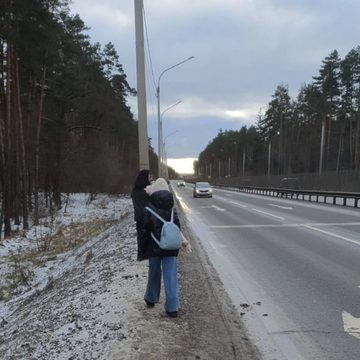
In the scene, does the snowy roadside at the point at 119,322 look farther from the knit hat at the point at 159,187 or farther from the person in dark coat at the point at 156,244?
the knit hat at the point at 159,187

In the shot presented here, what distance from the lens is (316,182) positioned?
4822 centimetres

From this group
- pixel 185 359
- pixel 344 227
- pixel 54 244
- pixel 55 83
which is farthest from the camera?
pixel 55 83

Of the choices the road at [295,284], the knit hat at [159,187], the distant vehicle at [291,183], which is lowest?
the road at [295,284]

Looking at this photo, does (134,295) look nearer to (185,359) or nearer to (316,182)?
(185,359)

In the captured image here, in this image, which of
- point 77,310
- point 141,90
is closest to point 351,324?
point 77,310

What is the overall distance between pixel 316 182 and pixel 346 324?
43108 millimetres

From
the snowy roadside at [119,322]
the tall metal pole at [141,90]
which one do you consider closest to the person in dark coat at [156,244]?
the snowy roadside at [119,322]

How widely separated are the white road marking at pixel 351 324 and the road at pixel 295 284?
0.01 metres

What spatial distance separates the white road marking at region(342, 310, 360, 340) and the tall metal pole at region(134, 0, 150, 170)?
6.86 m

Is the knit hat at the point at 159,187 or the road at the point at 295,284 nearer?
the road at the point at 295,284

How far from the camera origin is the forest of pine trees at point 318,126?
7750 centimetres

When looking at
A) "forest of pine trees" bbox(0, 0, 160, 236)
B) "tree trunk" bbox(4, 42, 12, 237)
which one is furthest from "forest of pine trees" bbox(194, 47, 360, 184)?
"tree trunk" bbox(4, 42, 12, 237)

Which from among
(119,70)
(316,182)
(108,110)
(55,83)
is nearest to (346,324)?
(55,83)

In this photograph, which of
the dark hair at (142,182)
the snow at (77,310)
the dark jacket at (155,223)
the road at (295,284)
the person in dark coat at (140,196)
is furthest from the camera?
the dark hair at (142,182)
